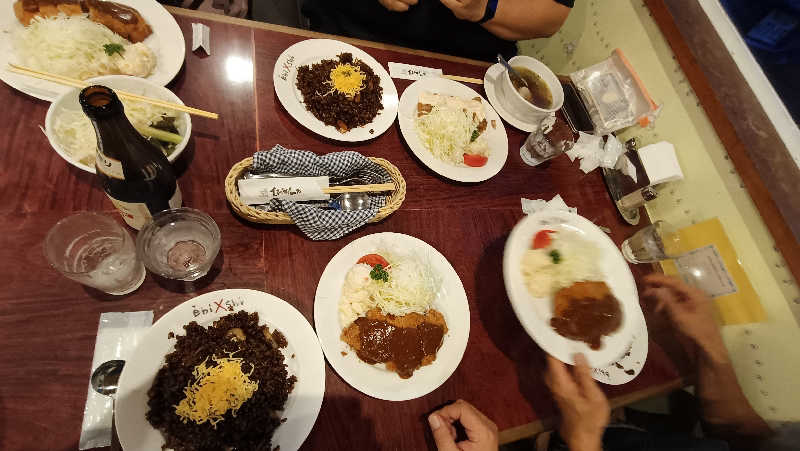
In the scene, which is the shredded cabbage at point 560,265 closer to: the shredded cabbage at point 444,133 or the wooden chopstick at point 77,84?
the shredded cabbage at point 444,133

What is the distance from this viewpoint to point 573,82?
2799mm

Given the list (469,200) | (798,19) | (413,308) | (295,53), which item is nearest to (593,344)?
(413,308)

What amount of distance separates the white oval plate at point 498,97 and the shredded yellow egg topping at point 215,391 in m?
2.04

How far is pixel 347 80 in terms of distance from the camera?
191 cm

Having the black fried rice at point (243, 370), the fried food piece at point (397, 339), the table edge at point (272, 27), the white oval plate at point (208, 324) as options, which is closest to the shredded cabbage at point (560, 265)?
the fried food piece at point (397, 339)

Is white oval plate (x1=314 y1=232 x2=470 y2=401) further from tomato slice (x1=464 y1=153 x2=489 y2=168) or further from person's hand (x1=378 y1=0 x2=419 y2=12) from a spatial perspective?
person's hand (x1=378 y1=0 x2=419 y2=12)

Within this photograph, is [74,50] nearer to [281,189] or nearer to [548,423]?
[281,189]

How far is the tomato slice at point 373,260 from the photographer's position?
1.61 meters

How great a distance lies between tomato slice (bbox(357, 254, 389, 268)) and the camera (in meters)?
1.61

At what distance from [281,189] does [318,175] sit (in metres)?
0.19

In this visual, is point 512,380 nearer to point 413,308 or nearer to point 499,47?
point 413,308

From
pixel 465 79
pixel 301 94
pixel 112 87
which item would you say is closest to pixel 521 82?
pixel 465 79

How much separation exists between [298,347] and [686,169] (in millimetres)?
2755

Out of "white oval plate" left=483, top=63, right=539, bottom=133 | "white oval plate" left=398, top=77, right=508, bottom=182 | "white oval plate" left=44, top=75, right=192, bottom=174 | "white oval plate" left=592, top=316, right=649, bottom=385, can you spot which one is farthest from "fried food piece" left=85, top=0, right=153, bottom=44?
"white oval plate" left=592, top=316, right=649, bottom=385
